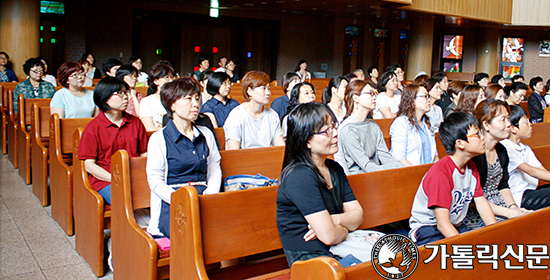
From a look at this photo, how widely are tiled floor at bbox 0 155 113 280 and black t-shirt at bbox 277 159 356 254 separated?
1595 millimetres

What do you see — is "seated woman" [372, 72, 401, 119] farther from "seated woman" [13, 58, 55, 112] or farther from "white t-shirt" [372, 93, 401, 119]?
"seated woman" [13, 58, 55, 112]

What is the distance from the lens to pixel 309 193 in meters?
1.86

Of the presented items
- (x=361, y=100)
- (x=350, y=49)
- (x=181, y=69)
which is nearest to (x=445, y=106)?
(x=361, y=100)

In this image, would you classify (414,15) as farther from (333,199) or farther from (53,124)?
(333,199)

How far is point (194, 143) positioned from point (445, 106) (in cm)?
470

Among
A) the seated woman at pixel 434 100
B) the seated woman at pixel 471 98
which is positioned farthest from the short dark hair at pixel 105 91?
the seated woman at pixel 471 98

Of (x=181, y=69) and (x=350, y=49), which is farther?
(x=350, y=49)

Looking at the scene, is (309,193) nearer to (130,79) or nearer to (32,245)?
(32,245)

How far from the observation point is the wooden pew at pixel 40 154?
4227 mm

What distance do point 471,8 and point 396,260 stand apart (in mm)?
13276

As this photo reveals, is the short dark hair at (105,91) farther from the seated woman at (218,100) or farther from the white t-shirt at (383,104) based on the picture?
the white t-shirt at (383,104)

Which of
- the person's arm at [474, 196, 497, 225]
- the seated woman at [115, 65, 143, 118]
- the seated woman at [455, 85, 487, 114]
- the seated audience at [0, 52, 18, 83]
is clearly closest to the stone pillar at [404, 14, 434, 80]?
the seated woman at [455, 85, 487, 114]

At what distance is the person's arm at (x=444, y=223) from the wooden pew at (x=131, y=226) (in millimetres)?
1347

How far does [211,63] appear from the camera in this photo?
14.8m
